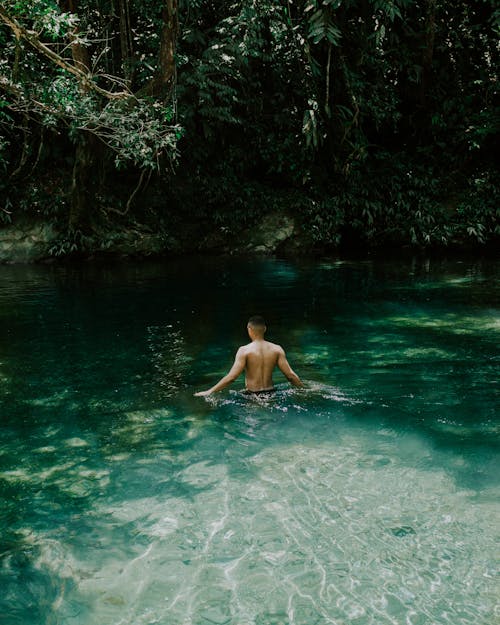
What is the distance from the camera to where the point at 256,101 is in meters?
19.3

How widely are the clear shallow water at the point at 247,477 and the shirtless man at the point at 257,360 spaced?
10.8 inches

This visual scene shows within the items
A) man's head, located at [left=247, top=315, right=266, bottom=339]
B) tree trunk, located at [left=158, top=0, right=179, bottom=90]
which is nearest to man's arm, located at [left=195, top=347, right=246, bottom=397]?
man's head, located at [left=247, top=315, right=266, bottom=339]

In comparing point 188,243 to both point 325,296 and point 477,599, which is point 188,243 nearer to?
point 325,296

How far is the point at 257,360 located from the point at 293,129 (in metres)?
14.7

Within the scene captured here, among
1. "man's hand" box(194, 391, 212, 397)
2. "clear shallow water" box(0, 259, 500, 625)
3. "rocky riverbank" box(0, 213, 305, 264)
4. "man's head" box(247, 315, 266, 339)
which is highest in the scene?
"rocky riverbank" box(0, 213, 305, 264)

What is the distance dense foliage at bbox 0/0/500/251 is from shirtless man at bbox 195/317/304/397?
1041 centimetres

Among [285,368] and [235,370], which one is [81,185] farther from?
[285,368]

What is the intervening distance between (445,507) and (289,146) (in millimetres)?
16601

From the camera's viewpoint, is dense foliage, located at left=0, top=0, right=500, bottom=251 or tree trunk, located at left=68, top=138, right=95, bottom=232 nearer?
tree trunk, located at left=68, top=138, right=95, bottom=232

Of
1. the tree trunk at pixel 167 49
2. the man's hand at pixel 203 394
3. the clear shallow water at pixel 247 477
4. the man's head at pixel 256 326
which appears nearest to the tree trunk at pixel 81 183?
the tree trunk at pixel 167 49

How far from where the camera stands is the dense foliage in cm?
1689

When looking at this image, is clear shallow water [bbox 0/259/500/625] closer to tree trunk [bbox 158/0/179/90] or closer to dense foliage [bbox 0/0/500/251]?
tree trunk [bbox 158/0/179/90]

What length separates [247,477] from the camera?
5121mm

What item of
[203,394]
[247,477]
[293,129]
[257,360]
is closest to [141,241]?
[293,129]
